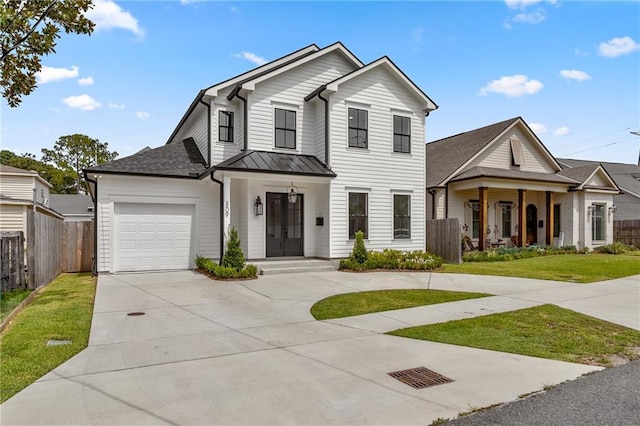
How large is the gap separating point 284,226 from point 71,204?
33.2 m

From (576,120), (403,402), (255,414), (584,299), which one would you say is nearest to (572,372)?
(403,402)

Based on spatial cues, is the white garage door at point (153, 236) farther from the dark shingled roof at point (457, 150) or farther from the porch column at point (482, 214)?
the porch column at point (482, 214)

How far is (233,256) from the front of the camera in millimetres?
12109

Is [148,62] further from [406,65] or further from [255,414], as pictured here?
[255,414]

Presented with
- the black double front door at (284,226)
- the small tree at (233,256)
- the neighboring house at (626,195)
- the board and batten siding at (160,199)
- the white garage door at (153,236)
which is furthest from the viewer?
the neighboring house at (626,195)

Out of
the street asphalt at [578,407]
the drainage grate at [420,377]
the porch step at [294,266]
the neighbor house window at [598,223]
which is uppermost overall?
the neighbor house window at [598,223]

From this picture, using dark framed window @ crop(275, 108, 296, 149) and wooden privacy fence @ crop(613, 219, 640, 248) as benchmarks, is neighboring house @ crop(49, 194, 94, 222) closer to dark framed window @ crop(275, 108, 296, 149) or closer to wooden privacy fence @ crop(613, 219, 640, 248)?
dark framed window @ crop(275, 108, 296, 149)

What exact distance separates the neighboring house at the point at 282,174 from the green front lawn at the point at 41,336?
4.34 m

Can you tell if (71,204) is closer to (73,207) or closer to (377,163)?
(73,207)

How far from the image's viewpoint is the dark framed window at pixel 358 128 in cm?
1505

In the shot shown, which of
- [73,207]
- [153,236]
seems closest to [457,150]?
[153,236]

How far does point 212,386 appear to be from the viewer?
13.6 ft

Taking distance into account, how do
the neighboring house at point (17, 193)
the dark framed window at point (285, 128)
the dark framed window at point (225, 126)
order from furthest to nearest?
the neighboring house at point (17, 193)
the dark framed window at point (285, 128)
the dark framed window at point (225, 126)

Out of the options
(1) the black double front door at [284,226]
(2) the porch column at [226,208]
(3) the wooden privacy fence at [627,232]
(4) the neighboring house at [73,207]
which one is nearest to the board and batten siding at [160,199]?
(2) the porch column at [226,208]
